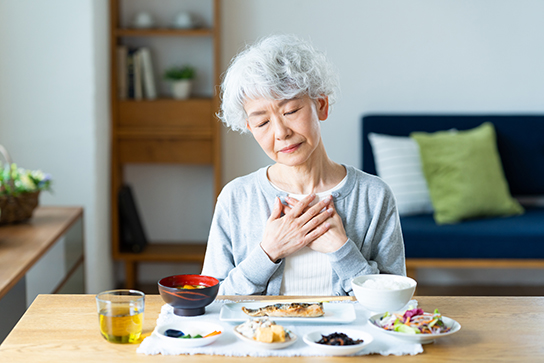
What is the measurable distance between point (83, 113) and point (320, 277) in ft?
6.58

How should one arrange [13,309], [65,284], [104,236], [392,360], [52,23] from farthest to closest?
[104,236], [52,23], [65,284], [13,309], [392,360]

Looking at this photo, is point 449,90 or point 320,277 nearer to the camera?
point 320,277

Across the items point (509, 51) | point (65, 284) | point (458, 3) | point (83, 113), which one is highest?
point (458, 3)

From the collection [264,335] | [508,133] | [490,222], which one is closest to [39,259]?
[264,335]

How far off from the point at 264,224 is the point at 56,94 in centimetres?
195

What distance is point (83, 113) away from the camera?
3.08 m

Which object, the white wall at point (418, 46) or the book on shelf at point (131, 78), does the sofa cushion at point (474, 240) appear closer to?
the white wall at point (418, 46)

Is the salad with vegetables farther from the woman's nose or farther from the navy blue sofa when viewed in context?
the navy blue sofa

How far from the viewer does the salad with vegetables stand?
1.10 m

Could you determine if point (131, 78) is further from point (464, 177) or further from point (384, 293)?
point (384, 293)

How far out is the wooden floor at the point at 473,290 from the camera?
3.55 meters

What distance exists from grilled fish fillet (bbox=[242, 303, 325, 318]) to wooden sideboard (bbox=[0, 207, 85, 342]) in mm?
918

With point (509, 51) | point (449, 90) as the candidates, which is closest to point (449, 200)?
point (449, 90)

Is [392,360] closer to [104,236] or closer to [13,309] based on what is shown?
[13,309]
